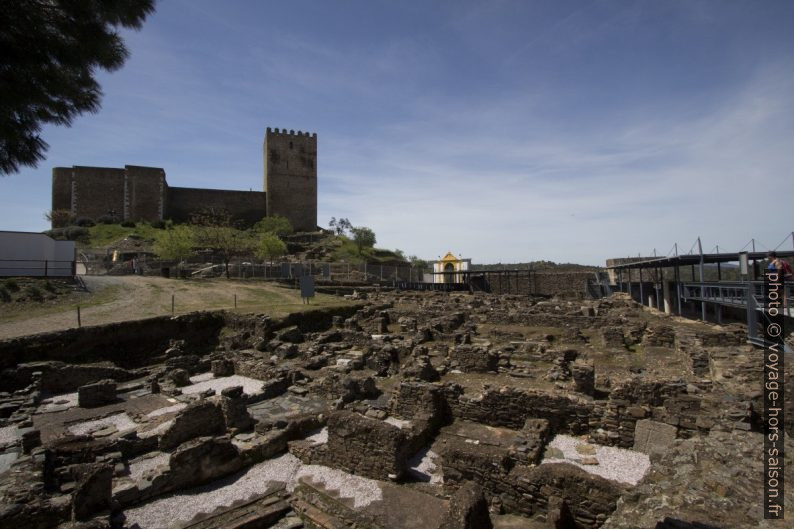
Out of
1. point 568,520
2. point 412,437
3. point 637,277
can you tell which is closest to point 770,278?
point 568,520

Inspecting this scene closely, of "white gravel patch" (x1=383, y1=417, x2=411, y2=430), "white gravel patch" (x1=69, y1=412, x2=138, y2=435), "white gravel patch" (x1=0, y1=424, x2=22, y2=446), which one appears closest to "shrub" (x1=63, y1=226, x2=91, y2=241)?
"white gravel patch" (x1=0, y1=424, x2=22, y2=446)

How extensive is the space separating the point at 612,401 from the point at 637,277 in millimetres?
41520

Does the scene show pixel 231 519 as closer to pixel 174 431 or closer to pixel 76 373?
pixel 174 431

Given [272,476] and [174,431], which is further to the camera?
[174,431]

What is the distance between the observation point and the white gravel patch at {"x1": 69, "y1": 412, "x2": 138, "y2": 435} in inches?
456

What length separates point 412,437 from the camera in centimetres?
929

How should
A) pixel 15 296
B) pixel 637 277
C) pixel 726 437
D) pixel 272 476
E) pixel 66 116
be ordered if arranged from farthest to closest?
pixel 637 277 < pixel 15 296 < pixel 272 476 < pixel 726 437 < pixel 66 116

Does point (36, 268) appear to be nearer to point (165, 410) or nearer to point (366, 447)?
point (165, 410)

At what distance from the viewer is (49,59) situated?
4.50 metres

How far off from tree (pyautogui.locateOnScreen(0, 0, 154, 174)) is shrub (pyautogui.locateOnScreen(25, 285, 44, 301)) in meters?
23.9

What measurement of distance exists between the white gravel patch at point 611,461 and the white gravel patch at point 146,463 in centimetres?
856

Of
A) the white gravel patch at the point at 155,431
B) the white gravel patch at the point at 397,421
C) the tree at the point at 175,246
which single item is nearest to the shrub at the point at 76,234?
the tree at the point at 175,246

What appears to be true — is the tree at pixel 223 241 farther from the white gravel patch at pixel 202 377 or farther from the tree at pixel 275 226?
the white gravel patch at pixel 202 377

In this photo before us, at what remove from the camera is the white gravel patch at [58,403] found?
13.4m
